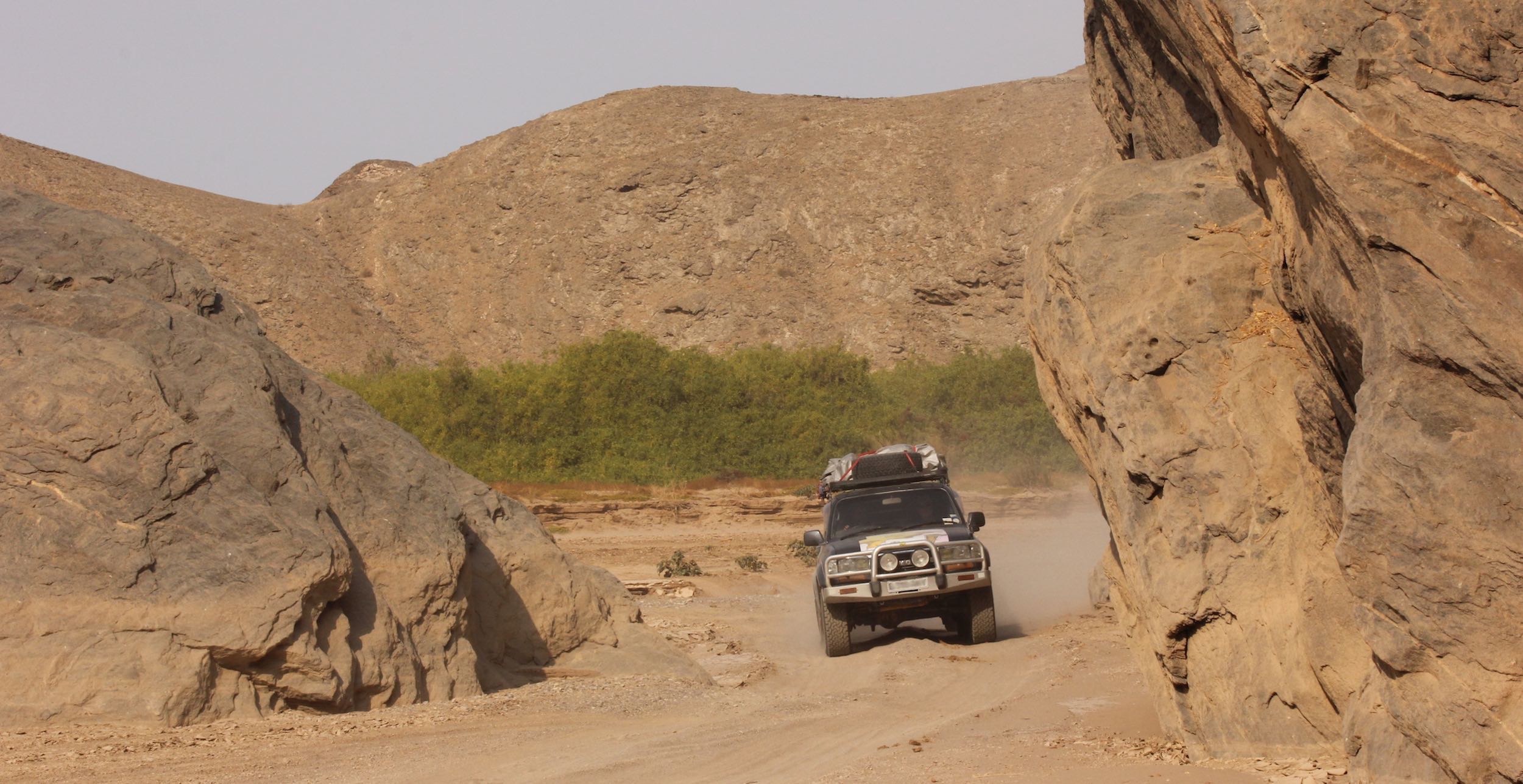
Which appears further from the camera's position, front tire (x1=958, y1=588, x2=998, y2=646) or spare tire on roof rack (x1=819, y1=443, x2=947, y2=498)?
spare tire on roof rack (x1=819, y1=443, x2=947, y2=498)

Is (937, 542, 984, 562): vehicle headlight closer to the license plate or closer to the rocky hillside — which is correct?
the license plate

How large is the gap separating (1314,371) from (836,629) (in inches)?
296

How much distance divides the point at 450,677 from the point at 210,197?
61.2m

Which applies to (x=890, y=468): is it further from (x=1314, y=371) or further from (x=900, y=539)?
(x=1314, y=371)

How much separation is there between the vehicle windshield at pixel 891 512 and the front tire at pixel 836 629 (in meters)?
0.85

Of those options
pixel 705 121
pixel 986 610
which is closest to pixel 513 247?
pixel 705 121

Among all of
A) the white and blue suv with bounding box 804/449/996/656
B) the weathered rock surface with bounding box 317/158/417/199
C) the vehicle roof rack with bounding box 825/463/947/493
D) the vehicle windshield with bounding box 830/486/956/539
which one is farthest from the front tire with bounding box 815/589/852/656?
the weathered rock surface with bounding box 317/158/417/199

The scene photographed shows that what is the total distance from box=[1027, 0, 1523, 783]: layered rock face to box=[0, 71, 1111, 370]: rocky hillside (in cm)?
4931

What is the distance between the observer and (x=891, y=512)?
46.1 feet

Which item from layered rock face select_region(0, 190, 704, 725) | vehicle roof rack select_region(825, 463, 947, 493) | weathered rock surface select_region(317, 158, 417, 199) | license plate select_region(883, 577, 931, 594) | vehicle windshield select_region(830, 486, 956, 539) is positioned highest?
weathered rock surface select_region(317, 158, 417, 199)

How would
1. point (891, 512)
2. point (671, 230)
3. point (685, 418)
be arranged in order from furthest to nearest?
point (671, 230) < point (685, 418) < point (891, 512)

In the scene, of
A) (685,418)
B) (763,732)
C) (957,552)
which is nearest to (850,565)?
(957,552)

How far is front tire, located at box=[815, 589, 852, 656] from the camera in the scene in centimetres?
1306

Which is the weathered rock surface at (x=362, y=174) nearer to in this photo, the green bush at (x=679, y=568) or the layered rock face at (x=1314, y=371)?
the green bush at (x=679, y=568)
